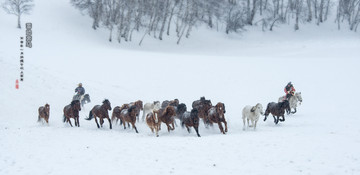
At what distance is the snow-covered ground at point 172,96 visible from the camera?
9.95 m

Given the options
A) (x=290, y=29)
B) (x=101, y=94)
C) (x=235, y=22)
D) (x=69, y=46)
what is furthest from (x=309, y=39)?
(x=101, y=94)

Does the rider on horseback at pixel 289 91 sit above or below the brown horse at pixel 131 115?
above

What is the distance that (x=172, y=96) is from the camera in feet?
89.4

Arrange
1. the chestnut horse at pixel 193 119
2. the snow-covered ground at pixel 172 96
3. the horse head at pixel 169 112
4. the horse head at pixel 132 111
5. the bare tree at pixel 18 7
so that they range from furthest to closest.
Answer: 1. the bare tree at pixel 18 7
2. the horse head at pixel 132 111
3. the horse head at pixel 169 112
4. the chestnut horse at pixel 193 119
5. the snow-covered ground at pixel 172 96

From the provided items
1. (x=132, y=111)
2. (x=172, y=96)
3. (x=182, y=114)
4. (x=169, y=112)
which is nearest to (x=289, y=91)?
(x=182, y=114)

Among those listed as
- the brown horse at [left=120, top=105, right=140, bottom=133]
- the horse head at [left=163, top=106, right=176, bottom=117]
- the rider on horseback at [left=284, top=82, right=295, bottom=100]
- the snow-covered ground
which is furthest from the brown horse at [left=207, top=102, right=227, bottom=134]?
the rider on horseback at [left=284, top=82, right=295, bottom=100]

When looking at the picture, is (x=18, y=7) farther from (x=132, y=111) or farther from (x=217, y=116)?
(x=217, y=116)

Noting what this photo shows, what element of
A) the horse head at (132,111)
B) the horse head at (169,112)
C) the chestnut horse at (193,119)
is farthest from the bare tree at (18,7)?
the chestnut horse at (193,119)

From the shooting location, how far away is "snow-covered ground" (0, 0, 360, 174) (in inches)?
392

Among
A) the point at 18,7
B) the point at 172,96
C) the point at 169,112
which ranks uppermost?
the point at 18,7

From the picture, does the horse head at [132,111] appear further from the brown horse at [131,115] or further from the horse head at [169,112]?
the horse head at [169,112]

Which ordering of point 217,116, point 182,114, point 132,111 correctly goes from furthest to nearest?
point 182,114 → point 132,111 → point 217,116

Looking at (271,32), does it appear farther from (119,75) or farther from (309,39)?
(119,75)

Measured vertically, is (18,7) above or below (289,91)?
above
